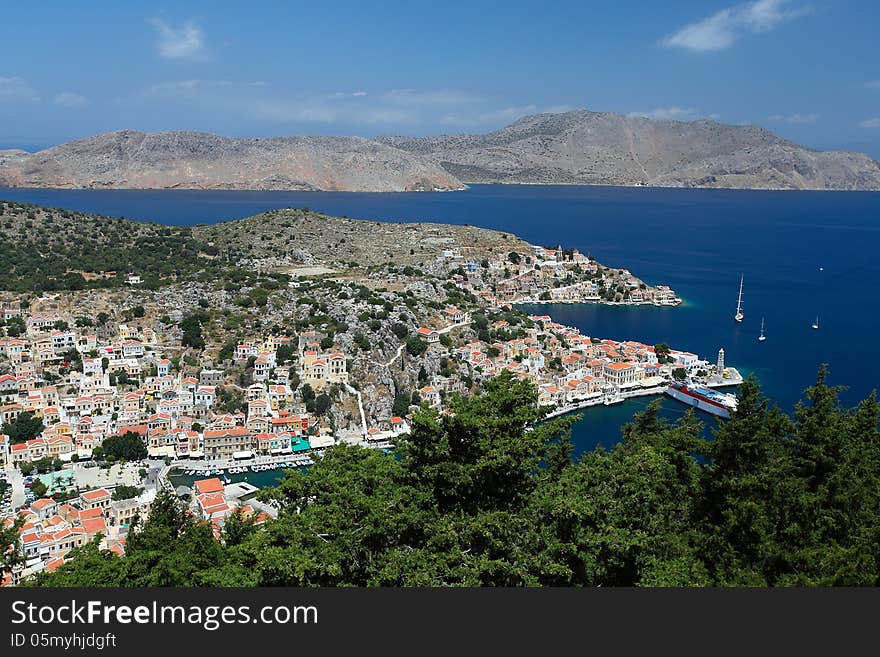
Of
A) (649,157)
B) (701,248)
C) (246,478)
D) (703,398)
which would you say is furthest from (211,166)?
(703,398)

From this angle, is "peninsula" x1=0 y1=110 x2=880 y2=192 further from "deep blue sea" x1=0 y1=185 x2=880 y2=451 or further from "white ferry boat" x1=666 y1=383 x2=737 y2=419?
"white ferry boat" x1=666 y1=383 x2=737 y2=419

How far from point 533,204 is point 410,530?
101079 mm

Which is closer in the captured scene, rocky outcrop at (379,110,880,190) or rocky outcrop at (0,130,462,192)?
rocky outcrop at (0,130,462,192)

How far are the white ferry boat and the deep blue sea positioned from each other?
55cm

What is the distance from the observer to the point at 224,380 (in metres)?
26.1

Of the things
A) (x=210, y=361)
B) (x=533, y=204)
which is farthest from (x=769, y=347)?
(x=533, y=204)

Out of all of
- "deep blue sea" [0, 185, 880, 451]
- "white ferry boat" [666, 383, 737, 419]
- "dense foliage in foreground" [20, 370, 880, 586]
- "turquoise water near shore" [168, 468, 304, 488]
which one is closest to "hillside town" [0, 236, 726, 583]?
"turquoise water near shore" [168, 468, 304, 488]

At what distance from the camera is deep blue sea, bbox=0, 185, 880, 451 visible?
110 ft

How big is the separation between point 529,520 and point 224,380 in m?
21.5

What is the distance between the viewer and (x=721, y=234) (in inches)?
2972

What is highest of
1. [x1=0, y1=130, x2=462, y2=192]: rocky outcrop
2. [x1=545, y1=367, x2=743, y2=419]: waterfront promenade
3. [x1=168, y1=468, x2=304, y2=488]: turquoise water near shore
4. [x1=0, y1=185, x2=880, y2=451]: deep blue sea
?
[x1=0, y1=130, x2=462, y2=192]: rocky outcrop

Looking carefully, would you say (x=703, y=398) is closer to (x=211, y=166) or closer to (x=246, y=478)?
(x=246, y=478)

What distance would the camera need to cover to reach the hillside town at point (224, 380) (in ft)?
65.4

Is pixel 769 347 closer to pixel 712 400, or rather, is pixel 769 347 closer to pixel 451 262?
pixel 712 400
